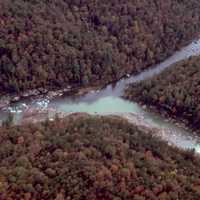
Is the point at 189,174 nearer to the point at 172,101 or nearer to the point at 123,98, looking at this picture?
the point at 172,101

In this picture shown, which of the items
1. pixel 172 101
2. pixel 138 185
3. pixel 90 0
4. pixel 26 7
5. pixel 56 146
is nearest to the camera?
pixel 138 185

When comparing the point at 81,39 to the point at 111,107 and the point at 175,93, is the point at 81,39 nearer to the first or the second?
the point at 111,107

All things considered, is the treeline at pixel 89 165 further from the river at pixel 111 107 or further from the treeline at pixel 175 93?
the treeline at pixel 175 93

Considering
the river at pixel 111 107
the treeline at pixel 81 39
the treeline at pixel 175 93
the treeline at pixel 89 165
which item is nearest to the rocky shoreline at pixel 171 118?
the treeline at pixel 175 93

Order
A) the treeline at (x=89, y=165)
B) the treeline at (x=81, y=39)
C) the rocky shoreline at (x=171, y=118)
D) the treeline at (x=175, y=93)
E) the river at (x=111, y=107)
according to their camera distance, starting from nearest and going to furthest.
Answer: the treeline at (x=89, y=165)
the river at (x=111, y=107)
the rocky shoreline at (x=171, y=118)
the treeline at (x=175, y=93)
the treeline at (x=81, y=39)

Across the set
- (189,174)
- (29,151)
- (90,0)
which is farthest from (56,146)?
(90,0)

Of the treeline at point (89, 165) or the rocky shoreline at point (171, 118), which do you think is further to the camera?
the rocky shoreline at point (171, 118)
